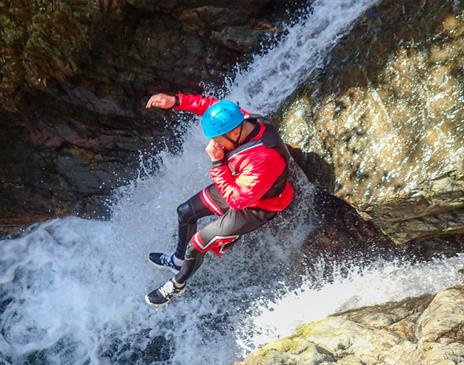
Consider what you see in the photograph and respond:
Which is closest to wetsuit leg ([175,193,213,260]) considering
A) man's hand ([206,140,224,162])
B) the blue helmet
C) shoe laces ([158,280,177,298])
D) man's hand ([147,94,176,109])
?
shoe laces ([158,280,177,298])

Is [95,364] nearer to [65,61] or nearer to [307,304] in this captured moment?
[307,304]

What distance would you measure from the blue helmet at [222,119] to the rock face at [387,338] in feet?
7.24

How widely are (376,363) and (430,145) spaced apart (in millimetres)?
2021

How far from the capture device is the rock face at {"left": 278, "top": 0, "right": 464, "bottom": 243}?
425 centimetres

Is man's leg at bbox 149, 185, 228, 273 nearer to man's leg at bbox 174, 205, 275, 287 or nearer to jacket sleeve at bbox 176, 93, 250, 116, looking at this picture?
man's leg at bbox 174, 205, 275, 287

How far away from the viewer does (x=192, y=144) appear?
6672mm

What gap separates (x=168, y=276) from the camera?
7.18 m

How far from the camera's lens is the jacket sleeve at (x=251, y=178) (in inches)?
174

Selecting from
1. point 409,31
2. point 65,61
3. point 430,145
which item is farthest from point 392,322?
point 65,61

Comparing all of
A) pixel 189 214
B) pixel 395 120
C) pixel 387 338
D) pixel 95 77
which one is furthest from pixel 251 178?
pixel 95 77

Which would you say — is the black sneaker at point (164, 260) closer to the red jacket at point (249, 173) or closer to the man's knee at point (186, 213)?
the man's knee at point (186, 213)

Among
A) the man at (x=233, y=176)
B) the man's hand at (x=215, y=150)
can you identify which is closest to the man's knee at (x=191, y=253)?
the man at (x=233, y=176)

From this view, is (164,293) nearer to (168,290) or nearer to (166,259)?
(168,290)

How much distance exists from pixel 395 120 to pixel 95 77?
410 centimetres
